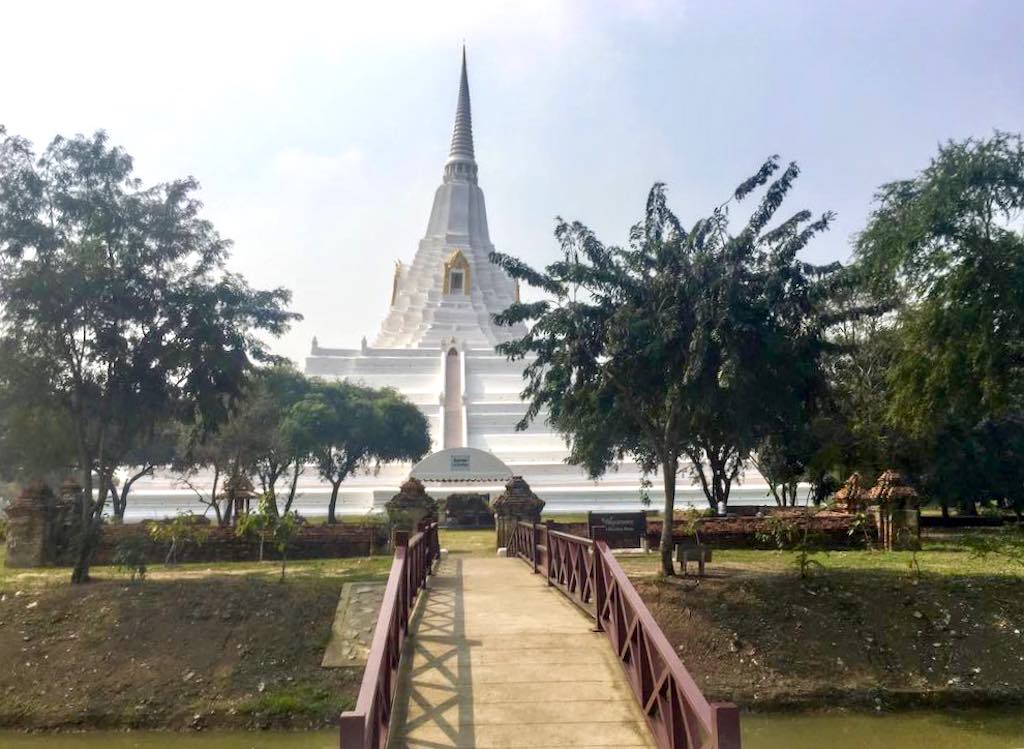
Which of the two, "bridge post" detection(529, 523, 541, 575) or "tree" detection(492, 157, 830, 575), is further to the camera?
"bridge post" detection(529, 523, 541, 575)

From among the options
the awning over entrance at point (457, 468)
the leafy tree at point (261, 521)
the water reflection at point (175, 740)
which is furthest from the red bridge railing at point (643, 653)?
the awning over entrance at point (457, 468)

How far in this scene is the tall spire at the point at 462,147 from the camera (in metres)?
78.0

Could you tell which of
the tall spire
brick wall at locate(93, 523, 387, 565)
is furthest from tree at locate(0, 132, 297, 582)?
the tall spire

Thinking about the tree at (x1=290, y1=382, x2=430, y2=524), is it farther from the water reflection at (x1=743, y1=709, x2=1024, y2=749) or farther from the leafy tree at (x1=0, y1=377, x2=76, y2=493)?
the water reflection at (x1=743, y1=709, x2=1024, y2=749)

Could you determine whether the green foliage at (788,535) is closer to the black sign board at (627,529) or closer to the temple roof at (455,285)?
the black sign board at (627,529)

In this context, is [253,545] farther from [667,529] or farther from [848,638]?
[848,638]

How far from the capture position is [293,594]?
1303 cm

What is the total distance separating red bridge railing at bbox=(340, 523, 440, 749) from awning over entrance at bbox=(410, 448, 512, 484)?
73.8 feet

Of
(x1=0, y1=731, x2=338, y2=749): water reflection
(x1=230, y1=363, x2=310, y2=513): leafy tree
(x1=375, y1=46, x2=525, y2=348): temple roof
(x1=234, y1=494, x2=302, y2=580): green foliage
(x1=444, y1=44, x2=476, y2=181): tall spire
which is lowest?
(x1=0, y1=731, x2=338, y2=749): water reflection

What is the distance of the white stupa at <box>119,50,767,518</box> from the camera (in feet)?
140

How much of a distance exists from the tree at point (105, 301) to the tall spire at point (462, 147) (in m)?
63.9

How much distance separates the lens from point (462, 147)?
3103 inches

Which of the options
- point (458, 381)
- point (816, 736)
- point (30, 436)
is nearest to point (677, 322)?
point (816, 736)

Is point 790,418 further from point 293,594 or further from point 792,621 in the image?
point 293,594
